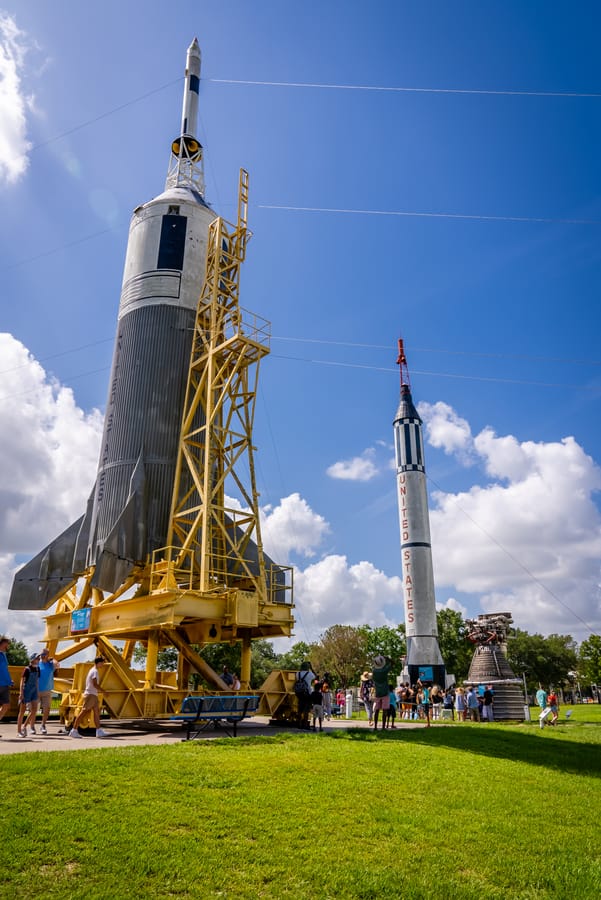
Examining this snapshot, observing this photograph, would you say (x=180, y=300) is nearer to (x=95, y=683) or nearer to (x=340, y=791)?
(x=95, y=683)

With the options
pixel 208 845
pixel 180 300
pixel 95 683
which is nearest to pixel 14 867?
pixel 208 845

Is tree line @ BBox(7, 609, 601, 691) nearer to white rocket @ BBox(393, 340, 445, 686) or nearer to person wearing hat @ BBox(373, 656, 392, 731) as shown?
white rocket @ BBox(393, 340, 445, 686)

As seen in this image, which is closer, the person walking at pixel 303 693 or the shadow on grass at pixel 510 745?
the shadow on grass at pixel 510 745

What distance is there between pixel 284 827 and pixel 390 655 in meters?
59.5

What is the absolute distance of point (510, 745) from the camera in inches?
561

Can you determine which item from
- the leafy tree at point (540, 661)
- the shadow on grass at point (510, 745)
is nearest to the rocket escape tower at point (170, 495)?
the shadow on grass at point (510, 745)

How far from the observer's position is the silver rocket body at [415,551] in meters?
36.1

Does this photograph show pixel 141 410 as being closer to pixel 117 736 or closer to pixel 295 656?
pixel 117 736

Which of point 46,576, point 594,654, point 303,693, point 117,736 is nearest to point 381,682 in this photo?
point 303,693

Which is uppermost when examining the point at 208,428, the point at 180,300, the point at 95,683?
the point at 180,300

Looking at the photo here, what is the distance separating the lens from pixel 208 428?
2000 centimetres

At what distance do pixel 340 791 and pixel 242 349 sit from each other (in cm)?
1530

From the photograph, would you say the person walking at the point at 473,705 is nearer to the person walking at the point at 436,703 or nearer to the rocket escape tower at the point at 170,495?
the person walking at the point at 436,703

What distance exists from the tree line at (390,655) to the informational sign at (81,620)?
30.7m
